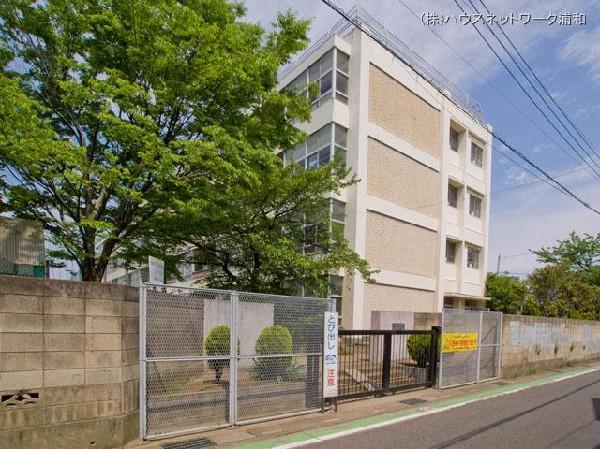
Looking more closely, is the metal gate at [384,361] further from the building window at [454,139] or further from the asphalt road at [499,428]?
the building window at [454,139]

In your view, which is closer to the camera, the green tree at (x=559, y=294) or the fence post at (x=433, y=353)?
the fence post at (x=433, y=353)

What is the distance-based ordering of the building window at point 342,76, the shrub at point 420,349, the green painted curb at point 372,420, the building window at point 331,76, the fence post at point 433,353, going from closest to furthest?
the green painted curb at point 372,420 < the fence post at point 433,353 < the shrub at point 420,349 < the building window at point 331,76 < the building window at point 342,76

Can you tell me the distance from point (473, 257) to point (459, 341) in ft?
54.7

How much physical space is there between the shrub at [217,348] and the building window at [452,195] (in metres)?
20.2

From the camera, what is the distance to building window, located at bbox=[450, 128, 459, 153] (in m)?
23.8

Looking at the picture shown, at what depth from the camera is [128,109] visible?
25.0 feet

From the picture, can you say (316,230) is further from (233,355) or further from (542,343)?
(542,343)

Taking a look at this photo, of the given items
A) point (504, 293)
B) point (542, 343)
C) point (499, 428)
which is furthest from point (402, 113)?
point (499, 428)

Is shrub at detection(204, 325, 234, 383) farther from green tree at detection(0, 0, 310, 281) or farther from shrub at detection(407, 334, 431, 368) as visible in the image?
shrub at detection(407, 334, 431, 368)

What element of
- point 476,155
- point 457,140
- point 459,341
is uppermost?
point 457,140

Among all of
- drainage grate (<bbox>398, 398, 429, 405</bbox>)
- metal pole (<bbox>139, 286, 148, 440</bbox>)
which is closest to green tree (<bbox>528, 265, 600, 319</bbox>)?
drainage grate (<bbox>398, 398, 429, 405</bbox>)

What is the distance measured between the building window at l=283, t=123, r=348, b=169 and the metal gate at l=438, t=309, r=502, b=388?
846 cm

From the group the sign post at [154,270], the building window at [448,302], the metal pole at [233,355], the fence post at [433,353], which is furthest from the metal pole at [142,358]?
the building window at [448,302]

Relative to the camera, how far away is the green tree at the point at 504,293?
2506 centimetres
